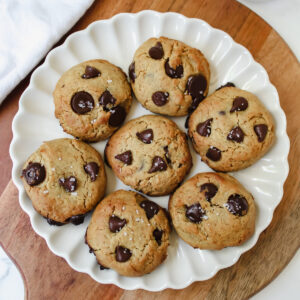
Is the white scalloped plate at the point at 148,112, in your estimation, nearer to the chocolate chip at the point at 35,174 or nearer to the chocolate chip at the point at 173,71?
the chocolate chip at the point at 35,174

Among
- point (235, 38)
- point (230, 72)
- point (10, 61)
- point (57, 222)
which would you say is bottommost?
point (57, 222)

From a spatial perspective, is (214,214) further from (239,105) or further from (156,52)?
(156,52)

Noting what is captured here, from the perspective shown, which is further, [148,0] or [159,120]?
[148,0]

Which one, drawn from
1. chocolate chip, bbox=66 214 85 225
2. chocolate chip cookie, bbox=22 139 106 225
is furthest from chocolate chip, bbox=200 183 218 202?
chocolate chip, bbox=66 214 85 225

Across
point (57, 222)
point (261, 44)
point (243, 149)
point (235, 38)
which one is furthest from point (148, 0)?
point (57, 222)

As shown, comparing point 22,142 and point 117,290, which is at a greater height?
point 22,142

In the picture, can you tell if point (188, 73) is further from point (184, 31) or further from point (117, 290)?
point (117, 290)

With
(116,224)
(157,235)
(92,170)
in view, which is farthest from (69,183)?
(157,235)

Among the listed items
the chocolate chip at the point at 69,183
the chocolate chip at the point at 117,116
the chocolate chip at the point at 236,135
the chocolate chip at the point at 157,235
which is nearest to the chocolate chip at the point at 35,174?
the chocolate chip at the point at 69,183
